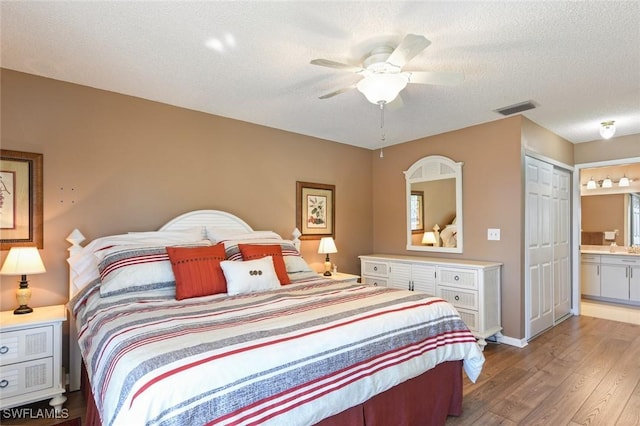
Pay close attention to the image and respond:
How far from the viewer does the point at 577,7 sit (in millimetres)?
1781

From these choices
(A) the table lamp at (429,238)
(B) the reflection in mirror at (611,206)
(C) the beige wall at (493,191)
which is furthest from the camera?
(B) the reflection in mirror at (611,206)

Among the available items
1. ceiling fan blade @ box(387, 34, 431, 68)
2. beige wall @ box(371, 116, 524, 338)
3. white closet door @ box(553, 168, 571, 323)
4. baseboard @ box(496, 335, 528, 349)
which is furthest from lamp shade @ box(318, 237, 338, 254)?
white closet door @ box(553, 168, 571, 323)

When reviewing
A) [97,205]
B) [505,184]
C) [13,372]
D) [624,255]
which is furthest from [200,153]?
[624,255]

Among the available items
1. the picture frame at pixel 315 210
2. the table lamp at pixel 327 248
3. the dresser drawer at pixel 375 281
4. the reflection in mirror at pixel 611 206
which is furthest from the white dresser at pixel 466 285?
the reflection in mirror at pixel 611 206

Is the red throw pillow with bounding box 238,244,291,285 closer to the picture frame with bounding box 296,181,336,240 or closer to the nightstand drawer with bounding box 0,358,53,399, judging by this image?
the picture frame with bounding box 296,181,336,240

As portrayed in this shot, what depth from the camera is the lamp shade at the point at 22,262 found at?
2.25 metres

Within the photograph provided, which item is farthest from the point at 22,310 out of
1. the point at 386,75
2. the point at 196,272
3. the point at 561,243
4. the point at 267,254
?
the point at 561,243

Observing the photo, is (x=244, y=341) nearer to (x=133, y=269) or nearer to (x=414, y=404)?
(x=414, y=404)

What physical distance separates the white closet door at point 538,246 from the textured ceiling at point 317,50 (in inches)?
30.0

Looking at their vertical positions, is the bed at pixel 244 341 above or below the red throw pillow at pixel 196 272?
below

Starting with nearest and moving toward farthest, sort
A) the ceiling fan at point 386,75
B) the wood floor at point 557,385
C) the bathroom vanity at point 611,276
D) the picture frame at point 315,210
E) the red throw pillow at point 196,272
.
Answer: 1. the ceiling fan at point 386,75
2. the wood floor at point 557,385
3. the red throw pillow at point 196,272
4. the picture frame at point 315,210
5. the bathroom vanity at point 611,276

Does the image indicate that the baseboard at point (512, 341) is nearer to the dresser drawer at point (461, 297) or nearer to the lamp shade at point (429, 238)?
the dresser drawer at point (461, 297)

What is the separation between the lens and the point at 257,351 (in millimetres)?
1410

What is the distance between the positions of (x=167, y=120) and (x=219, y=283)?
1.71 meters
